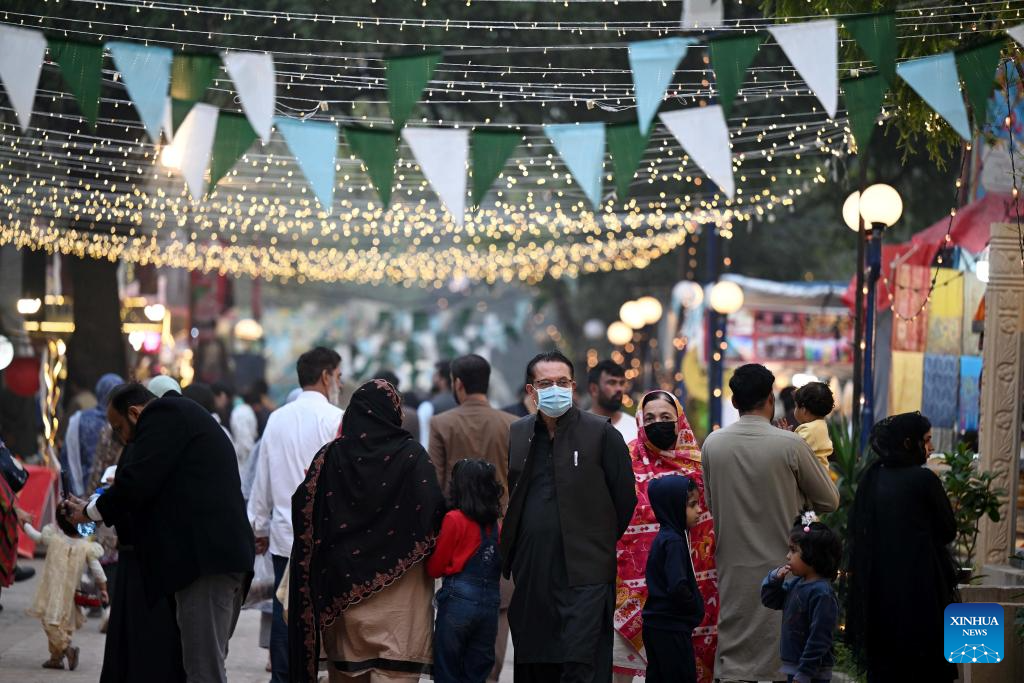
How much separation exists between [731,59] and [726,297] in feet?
43.2

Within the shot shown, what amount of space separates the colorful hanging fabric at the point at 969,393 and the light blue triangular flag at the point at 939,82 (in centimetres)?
580

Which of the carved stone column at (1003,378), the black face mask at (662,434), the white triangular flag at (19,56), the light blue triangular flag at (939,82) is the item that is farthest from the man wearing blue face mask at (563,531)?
the carved stone column at (1003,378)

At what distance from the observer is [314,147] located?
25.0 feet

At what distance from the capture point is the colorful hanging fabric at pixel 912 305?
1448cm

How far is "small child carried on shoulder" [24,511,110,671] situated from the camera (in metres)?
9.32

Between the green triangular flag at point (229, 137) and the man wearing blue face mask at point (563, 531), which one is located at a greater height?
the green triangular flag at point (229, 137)

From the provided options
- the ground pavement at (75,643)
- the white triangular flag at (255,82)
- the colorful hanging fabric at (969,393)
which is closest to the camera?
the white triangular flag at (255,82)

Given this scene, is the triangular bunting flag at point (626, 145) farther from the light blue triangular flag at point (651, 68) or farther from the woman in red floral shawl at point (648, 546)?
Result: the woman in red floral shawl at point (648, 546)

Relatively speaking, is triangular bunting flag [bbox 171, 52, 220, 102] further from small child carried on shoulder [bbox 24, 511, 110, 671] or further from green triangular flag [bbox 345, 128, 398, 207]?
small child carried on shoulder [bbox 24, 511, 110, 671]

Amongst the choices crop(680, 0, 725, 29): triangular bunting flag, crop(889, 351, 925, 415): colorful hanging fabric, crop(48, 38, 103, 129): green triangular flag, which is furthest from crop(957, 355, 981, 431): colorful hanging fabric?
crop(48, 38, 103, 129): green triangular flag

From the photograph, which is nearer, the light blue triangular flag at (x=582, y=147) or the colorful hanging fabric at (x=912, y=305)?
the light blue triangular flag at (x=582, y=147)

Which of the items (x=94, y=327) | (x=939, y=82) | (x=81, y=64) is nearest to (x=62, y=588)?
(x=81, y=64)

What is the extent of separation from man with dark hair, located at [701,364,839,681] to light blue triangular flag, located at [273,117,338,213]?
2.38 metres

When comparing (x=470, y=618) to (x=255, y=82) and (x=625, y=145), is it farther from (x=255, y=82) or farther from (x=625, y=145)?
(x=255, y=82)
